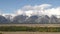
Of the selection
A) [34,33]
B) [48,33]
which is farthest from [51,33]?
[34,33]

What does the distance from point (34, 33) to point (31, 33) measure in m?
0.75

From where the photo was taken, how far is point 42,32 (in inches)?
1752

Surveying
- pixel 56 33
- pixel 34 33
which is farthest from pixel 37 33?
pixel 56 33

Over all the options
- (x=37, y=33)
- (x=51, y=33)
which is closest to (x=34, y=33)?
(x=37, y=33)

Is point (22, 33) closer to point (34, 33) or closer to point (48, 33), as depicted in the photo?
point (34, 33)

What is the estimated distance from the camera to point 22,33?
Result: 4344 centimetres

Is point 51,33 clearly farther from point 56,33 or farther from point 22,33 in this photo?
point 22,33

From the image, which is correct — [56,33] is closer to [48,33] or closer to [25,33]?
[48,33]

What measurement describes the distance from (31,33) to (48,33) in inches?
132

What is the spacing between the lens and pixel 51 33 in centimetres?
4225

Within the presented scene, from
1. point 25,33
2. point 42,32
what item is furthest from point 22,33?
point 42,32

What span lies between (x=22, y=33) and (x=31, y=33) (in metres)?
2.34

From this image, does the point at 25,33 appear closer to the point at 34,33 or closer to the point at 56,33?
the point at 34,33

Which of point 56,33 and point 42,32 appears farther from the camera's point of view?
point 42,32
